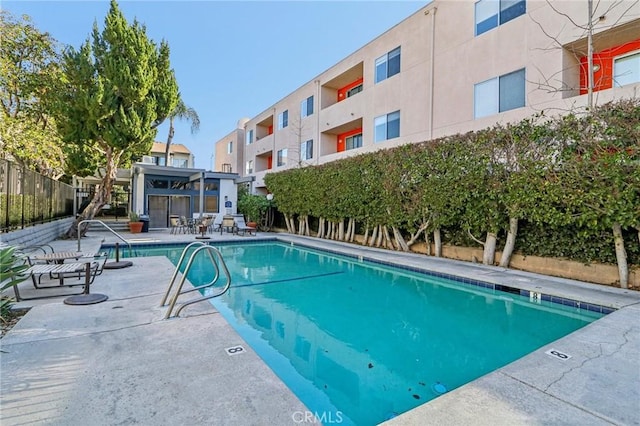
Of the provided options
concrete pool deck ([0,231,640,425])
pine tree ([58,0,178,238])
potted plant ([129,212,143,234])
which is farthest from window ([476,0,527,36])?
potted plant ([129,212,143,234])

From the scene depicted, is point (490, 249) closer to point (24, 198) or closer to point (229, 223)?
point (229, 223)

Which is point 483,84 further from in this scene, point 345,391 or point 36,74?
point 36,74

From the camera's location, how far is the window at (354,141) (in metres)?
17.4

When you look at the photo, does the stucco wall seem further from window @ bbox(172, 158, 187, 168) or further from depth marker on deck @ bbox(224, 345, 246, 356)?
window @ bbox(172, 158, 187, 168)

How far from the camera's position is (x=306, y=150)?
2005cm

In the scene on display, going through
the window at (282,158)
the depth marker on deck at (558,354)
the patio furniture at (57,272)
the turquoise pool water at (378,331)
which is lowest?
the turquoise pool water at (378,331)

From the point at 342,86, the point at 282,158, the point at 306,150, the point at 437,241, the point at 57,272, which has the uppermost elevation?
the point at 342,86

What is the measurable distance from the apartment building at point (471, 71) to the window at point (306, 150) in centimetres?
27

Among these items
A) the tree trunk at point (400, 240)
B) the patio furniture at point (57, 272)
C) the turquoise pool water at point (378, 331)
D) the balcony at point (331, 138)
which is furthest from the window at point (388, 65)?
the patio furniture at point (57, 272)

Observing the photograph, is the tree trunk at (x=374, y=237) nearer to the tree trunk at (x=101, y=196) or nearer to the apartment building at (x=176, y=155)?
the tree trunk at (x=101, y=196)

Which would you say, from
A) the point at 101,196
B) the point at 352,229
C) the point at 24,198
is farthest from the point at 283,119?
the point at 24,198

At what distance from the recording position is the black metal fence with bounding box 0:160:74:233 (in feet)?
24.8

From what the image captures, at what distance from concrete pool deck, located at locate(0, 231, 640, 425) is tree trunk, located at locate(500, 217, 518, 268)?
3.76m

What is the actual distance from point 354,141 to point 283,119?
7.12m
